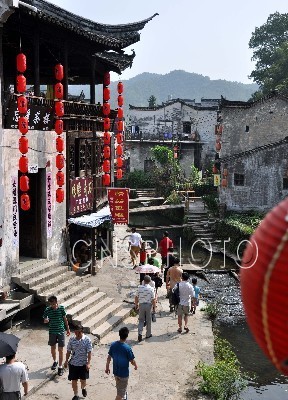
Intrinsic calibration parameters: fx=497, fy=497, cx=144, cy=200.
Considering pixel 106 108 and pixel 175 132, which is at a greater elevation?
pixel 175 132

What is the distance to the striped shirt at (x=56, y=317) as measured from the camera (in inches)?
421

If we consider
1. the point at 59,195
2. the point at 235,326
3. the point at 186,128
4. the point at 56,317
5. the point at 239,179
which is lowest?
the point at 235,326

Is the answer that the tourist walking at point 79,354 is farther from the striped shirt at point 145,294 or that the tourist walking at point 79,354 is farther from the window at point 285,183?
the window at point 285,183

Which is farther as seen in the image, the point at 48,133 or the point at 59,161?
the point at 48,133

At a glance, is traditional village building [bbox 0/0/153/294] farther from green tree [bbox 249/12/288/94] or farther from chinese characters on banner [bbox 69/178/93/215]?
green tree [bbox 249/12/288/94]

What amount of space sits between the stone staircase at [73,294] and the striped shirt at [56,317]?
234 cm

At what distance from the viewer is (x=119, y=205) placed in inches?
721

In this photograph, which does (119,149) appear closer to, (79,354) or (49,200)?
(49,200)

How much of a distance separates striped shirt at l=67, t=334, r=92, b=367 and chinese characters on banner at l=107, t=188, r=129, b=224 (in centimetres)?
917

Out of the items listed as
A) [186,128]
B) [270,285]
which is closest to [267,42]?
[186,128]

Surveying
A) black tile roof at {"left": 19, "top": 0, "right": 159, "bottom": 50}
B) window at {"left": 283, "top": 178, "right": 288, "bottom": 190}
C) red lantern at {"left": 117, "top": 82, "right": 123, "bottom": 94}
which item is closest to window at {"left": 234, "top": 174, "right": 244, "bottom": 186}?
window at {"left": 283, "top": 178, "right": 288, "bottom": 190}

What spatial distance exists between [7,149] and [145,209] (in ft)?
76.1

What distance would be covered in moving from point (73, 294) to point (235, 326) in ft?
17.4

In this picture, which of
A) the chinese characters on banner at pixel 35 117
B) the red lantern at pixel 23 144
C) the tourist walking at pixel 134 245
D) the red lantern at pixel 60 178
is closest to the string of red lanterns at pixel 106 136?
the tourist walking at pixel 134 245
